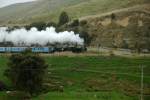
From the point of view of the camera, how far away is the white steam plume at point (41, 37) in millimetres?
152000

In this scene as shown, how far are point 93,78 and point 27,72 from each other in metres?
20.1

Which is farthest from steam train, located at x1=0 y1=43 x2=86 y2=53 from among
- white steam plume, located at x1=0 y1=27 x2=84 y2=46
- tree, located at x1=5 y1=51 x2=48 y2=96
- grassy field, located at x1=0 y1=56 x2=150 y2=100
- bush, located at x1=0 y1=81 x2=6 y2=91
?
tree, located at x1=5 y1=51 x2=48 y2=96

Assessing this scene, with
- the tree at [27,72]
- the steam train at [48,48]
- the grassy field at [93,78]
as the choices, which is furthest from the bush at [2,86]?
the steam train at [48,48]

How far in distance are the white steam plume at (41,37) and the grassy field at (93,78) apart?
930 inches

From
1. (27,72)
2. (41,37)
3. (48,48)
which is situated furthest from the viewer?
(41,37)

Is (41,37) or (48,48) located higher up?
(41,37)

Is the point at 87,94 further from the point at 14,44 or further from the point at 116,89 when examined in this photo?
the point at 14,44

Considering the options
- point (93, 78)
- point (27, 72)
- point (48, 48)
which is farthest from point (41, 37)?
point (27, 72)

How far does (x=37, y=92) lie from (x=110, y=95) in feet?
50.6

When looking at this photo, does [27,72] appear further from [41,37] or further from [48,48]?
[41,37]

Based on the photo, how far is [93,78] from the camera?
359ft

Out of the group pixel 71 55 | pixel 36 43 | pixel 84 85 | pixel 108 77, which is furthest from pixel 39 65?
pixel 36 43

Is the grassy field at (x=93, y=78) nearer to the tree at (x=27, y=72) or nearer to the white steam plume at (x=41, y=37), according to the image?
the tree at (x=27, y=72)

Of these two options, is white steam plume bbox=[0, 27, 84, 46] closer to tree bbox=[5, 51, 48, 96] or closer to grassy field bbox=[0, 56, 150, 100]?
grassy field bbox=[0, 56, 150, 100]
